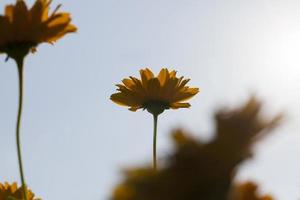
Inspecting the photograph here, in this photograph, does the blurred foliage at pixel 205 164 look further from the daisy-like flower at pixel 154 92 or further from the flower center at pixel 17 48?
the daisy-like flower at pixel 154 92

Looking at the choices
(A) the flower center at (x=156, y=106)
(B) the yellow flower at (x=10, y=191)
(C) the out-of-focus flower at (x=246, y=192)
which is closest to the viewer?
(C) the out-of-focus flower at (x=246, y=192)

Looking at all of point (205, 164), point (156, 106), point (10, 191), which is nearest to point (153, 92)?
point (156, 106)

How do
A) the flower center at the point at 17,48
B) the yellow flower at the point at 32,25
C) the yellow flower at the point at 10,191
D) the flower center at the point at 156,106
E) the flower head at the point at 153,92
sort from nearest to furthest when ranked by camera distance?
the yellow flower at the point at 32,25, the flower center at the point at 17,48, the yellow flower at the point at 10,191, the flower center at the point at 156,106, the flower head at the point at 153,92

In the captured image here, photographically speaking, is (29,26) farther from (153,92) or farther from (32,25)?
(153,92)

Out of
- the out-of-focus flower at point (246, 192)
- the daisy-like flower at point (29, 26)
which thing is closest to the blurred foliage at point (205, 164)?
the out-of-focus flower at point (246, 192)

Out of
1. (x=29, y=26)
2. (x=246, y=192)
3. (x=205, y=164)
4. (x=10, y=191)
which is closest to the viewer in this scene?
(x=205, y=164)

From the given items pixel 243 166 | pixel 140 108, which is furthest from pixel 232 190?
pixel 140 108

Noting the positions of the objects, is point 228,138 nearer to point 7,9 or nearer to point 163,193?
point 163,193
